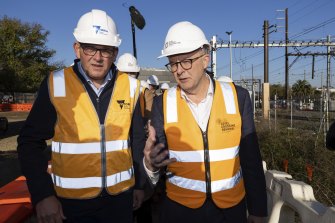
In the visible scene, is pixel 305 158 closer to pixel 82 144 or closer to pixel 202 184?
pixel 202 184

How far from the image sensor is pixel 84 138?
292 cm

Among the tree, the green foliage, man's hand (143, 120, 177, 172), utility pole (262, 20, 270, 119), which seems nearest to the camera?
man's hand (143, 120, 177, 172)

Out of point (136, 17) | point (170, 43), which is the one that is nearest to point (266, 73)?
point (136, 17)

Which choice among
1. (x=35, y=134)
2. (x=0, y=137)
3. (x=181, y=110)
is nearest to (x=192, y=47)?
(x=181, y=110)

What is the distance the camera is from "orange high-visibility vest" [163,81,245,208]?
111 inches

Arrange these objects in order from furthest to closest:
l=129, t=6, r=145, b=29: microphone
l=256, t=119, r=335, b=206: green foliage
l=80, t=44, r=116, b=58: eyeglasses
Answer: l=129, t=6, r=145, b=29: microphone → l=256, t=119, r=335, b=206: green foliage → l=80, t=44, r=116, b=58: eyeglasses

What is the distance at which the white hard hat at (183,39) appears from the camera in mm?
2938

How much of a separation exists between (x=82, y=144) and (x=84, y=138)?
0.15ft

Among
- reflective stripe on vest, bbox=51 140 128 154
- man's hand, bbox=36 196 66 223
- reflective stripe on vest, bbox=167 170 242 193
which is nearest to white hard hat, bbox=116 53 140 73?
reflective stripe on vest, bbox=51 140 128 154

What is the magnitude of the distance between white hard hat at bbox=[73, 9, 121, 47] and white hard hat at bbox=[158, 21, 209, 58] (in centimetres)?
46

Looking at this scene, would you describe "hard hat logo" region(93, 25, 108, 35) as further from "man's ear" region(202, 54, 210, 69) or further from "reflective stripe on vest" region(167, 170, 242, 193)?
"reflective stripe on vest" region(167, 170, 242, 193)

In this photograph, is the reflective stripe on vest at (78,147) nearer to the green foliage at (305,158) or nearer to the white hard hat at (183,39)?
the white hard hat at (183,39)

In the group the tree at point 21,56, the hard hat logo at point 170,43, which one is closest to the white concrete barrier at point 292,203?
the hard hat logo at point 170,43

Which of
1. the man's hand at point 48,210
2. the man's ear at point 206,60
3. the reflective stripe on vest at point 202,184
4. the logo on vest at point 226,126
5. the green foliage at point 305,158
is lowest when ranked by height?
the green foliage at point 305,158
